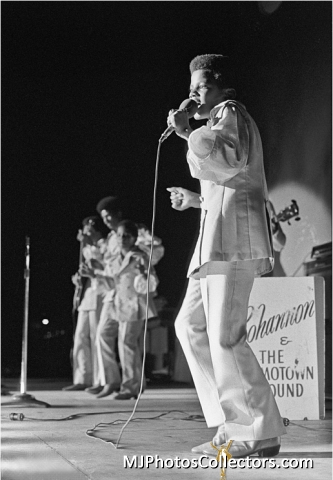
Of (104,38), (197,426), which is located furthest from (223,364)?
(104,38)

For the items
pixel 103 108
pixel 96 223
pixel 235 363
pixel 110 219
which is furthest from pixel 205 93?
pixel 103 108

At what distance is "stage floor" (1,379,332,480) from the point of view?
1498 millimetres

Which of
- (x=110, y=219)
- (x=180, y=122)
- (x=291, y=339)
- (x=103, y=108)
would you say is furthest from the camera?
(x=103, y=108)

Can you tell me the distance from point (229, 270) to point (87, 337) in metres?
2.56

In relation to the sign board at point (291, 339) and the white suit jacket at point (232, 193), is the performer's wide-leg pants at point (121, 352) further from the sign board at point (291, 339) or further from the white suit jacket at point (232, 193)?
the white suit jacket at point (232, 193)

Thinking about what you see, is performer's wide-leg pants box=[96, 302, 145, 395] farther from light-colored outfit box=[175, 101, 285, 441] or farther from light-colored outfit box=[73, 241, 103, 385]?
light-colored outfit box=[175, 101, 285, 441]

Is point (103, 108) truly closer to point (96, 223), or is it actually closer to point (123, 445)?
point (96, 223)

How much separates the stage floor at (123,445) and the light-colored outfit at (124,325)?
34 cm

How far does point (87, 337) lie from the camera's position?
4.14 m

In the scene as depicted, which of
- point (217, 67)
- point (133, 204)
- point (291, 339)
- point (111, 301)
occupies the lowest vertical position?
point (291, 339)

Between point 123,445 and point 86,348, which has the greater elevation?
point 86,348

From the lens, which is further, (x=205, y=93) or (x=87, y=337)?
(x=87, y=337)

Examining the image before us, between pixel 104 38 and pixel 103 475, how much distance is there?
3.37 m

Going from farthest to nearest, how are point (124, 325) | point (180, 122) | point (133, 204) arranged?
point (133, 204), point (124, 325), point (180, 122)
